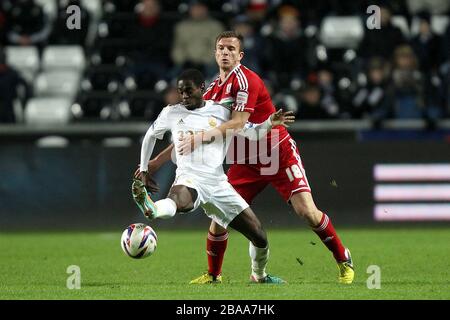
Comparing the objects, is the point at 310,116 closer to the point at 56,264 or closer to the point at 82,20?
the point at 82,20

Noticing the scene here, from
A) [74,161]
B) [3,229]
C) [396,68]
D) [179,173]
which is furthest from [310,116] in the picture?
[179,173]

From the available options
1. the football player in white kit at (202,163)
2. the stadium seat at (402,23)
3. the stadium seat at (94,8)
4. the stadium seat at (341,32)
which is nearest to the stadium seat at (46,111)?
the stadium seat at (94,8)

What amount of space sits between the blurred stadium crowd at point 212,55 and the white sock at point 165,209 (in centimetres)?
869

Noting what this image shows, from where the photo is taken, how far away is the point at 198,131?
34.2ft

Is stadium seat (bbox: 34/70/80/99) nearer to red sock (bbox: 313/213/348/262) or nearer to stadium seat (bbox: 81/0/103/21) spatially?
stadium seat (bbox: 81/0/103/21)

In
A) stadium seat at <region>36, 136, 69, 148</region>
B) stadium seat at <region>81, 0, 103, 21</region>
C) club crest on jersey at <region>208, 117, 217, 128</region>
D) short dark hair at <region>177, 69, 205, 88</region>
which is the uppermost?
stadium seat at <region>81, 0, 103, 21</region>

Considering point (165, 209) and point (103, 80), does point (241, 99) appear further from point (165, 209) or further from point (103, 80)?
point (103, 80)

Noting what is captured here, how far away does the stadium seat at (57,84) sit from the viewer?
20672 millimetres

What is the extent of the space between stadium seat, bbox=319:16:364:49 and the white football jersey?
10.2 metres

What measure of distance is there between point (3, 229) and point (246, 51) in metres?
5.14

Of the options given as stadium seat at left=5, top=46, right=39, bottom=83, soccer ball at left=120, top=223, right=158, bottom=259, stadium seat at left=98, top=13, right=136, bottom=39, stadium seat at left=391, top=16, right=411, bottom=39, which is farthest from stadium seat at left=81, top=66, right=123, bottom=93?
soccer ball at left=120, top=223, right=158, bottom=259

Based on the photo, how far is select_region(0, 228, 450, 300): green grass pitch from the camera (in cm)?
968

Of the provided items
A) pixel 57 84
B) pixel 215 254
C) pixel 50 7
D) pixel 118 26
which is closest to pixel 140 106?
pixel 57 84

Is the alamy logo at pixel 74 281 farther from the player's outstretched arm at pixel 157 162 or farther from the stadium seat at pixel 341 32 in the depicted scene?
the stadium seat at pixel 341 32
